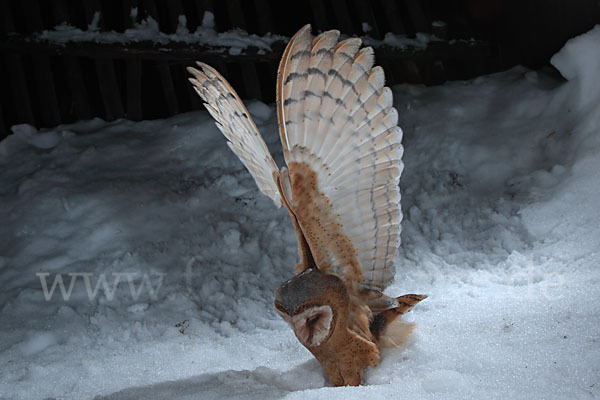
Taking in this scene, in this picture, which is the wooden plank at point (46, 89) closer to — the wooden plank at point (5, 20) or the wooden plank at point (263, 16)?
the wooden plank at point (5, 20)

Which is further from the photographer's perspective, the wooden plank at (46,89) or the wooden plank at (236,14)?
the wooden plank at (236,14)

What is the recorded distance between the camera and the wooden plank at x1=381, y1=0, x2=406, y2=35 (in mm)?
3797

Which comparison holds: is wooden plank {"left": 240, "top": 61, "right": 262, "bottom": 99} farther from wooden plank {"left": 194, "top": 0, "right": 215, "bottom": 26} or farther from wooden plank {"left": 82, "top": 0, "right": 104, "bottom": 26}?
wooden plank {"left": 82, "top": 0, "right": 104, "bottom": 26}

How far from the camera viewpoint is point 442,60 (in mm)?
3881

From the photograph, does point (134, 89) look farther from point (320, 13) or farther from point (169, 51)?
point (320, 13)

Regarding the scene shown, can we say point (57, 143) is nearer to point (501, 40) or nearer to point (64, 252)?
point (64, 252)

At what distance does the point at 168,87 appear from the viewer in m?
3.68

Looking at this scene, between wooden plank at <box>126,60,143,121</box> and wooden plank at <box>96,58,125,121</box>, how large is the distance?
67mm

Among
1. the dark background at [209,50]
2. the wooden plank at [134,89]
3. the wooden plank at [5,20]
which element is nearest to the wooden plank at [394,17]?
the dark background at [209,50]

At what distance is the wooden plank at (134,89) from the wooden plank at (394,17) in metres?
→ 1.72

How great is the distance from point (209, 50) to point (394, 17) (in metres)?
1.31

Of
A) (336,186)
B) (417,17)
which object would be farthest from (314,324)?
(417,17)

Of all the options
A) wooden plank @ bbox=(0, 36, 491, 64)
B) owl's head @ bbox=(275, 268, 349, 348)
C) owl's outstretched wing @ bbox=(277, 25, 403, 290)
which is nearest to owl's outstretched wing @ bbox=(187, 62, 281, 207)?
owl's outstretched wing @ bbox=(277, 25, 403, 290)

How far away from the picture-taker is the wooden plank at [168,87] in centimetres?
365
